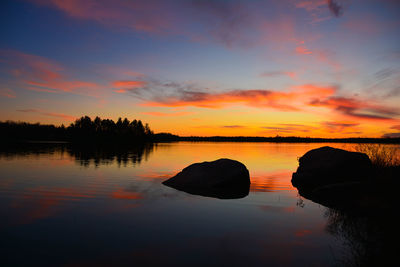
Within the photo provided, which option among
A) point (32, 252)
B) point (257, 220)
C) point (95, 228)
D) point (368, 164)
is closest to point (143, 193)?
point (95, 228)

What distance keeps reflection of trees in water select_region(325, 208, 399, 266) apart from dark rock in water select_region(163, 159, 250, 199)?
591 centimetres

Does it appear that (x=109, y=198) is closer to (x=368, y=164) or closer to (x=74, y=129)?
(x=368, y=164)

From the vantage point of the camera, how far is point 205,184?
16.8 meters

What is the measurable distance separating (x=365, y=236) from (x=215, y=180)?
374 inches

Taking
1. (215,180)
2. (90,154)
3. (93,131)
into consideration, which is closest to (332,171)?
(215,180)

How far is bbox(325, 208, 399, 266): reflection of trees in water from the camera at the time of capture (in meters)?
6.38

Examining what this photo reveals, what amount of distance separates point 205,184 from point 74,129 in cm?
15465

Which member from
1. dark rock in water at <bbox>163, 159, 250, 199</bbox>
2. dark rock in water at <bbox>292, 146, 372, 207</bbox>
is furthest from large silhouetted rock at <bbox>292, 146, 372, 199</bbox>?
dark rock in water at <bbox>163, 159, 250, 199</bbox>

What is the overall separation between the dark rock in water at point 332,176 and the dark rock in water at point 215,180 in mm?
3981

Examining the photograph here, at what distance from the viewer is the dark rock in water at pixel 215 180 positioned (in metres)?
16.1

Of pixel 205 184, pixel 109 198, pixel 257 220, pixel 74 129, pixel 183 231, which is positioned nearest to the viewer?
pixel 183 231

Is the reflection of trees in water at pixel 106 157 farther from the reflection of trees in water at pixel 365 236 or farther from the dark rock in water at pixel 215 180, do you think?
the reflection of trees in water at pixel 365 236

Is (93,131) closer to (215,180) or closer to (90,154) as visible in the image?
(90,154)

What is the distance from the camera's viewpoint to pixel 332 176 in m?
17.2
